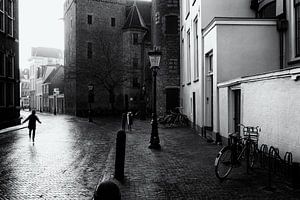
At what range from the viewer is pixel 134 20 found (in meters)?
52.7

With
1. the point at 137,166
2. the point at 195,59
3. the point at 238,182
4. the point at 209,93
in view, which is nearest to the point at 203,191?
the point at 238,182

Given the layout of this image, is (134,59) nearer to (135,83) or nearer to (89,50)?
(135,83)

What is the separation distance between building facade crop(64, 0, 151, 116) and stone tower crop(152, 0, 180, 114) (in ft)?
53.7

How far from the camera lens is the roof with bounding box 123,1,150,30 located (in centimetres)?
5194

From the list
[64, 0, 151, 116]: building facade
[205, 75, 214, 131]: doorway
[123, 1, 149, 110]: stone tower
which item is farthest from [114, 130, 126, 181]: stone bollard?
[123, 1, 149, 110]: stone tower

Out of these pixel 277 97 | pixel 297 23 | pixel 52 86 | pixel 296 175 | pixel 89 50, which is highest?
pixel 89 50

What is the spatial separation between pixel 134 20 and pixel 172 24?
67.8 feet

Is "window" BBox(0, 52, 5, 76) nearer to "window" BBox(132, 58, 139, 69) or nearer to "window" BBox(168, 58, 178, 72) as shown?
"window" BBox(168, 58, 178, 72)

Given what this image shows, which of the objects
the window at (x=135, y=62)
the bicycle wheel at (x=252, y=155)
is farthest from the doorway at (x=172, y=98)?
the bicycle wheel at (x=252, y=155)

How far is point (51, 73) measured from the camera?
7412cm

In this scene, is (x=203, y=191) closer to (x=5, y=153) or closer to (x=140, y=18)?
(x=5, y=153)

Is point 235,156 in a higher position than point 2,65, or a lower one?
lower

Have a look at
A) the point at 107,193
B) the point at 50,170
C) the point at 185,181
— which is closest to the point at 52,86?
the point at 50,170

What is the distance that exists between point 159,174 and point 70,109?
155 feet
